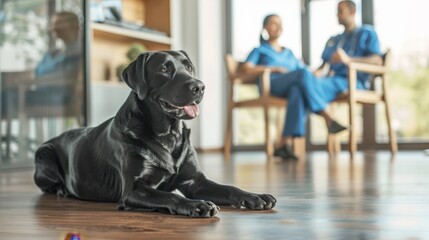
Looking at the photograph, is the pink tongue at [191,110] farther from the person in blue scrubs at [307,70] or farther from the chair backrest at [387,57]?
the chair backrest at [387,57]

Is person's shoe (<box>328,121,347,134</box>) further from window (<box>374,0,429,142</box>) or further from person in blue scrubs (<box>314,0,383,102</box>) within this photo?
window (<box>374,0,429,142</box>)

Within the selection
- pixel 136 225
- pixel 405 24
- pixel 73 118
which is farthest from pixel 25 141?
pixel 405 24

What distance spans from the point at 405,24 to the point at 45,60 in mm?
3448

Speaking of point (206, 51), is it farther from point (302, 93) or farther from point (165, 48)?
point (302, 93)

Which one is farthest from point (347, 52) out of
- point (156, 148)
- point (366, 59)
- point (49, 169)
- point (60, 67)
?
point (156, 148)

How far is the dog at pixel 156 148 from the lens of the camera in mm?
1740

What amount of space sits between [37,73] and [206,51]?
2.54m

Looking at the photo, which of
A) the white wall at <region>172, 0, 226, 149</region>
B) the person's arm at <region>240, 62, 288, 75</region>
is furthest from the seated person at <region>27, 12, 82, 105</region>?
the white wall at <region>172, 0, 226, 149</region>

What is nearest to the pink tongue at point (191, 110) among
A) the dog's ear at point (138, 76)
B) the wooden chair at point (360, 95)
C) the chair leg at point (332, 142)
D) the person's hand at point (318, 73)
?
the dog's ear at point (138, 76)

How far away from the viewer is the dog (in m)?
1.74

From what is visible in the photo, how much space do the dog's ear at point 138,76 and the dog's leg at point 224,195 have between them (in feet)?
0.95

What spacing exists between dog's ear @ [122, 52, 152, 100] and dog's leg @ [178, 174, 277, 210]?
289 millimetres

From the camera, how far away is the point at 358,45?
17.1 ft

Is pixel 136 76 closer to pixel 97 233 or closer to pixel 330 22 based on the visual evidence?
pixel 97 233
